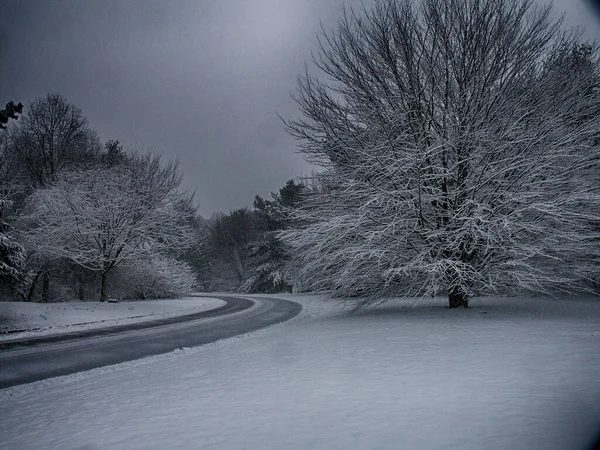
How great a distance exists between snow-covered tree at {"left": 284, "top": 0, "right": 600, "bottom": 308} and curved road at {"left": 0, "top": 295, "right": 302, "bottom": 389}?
440 cm

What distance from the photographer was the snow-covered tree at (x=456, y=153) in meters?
12.5

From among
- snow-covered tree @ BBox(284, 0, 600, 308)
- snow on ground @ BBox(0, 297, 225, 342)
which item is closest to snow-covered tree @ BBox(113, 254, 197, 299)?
snow on ground @ BBox(0, 297, 225, 342)

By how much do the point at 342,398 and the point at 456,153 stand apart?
973 cm

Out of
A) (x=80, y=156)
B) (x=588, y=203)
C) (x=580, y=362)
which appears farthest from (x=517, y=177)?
(x=80, y=156)

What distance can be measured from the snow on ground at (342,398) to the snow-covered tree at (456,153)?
3.33m

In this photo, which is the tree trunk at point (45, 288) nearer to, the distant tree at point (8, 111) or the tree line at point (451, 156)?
the tree line at point (451, 156)

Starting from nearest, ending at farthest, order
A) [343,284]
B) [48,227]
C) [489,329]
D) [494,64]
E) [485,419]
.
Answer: [485,419] < [489,329] < [494,64] < [343,284] < [48,227]

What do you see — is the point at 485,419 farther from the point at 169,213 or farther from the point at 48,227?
the point at 48,227

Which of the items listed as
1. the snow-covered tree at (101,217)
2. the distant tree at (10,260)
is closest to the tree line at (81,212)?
the snow-covered tree at (101,217)

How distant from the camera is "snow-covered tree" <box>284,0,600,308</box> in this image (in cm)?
1248

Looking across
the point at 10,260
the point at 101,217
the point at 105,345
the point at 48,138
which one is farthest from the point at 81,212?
the point at 105,345

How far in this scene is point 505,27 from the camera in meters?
13.7

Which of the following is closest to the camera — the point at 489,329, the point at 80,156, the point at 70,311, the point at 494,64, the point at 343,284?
the point at 489,329

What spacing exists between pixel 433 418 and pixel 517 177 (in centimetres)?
1012
